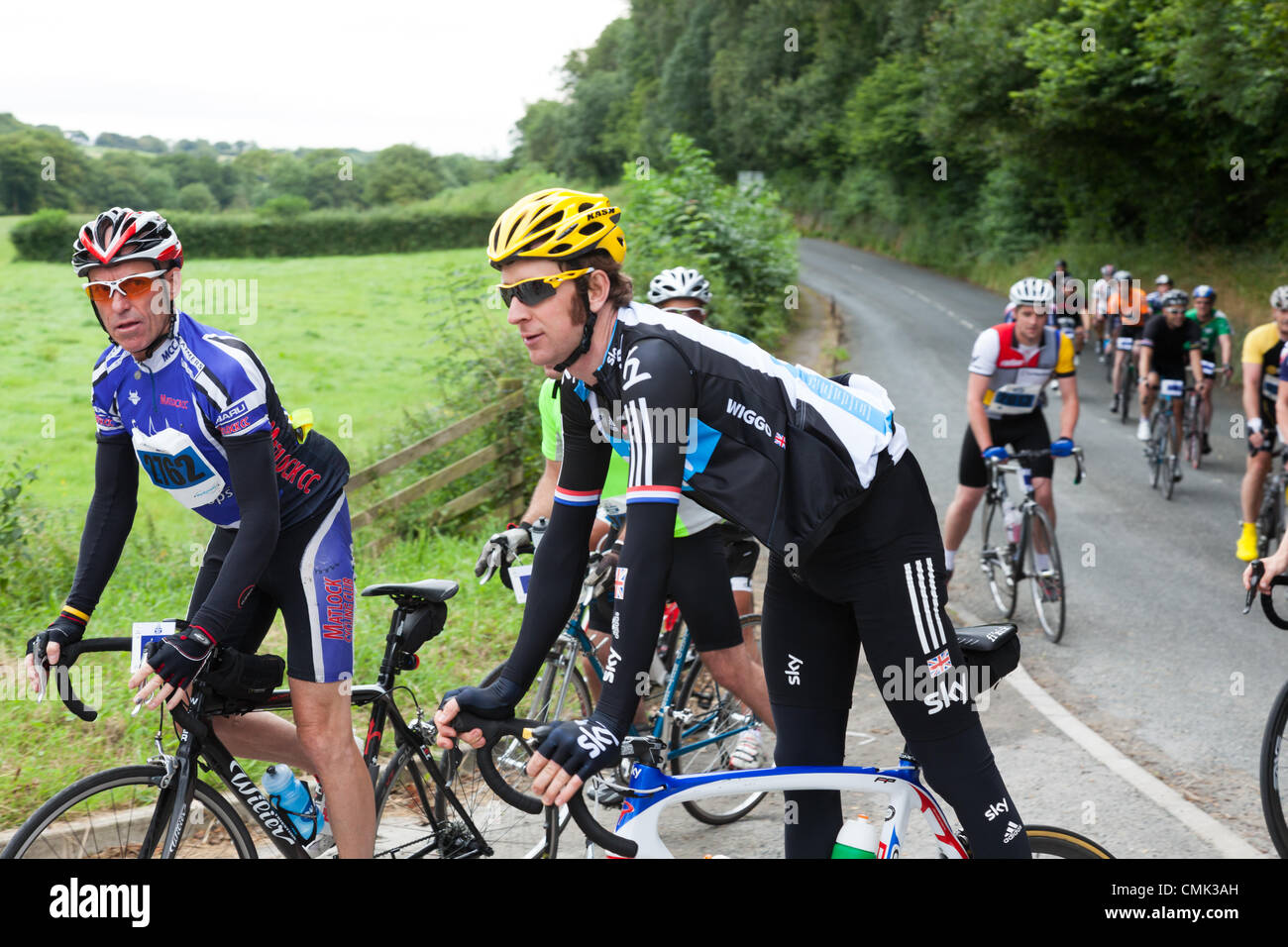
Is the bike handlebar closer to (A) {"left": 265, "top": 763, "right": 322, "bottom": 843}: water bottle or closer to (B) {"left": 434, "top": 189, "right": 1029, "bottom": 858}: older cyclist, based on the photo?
(A) {"left": 265, "top": 763, "right": 322, "bottom": 843}: water bottle

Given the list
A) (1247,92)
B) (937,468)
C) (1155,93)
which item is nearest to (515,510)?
(937,468)

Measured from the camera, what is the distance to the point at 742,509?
2.70 meters

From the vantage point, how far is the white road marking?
4.58 m

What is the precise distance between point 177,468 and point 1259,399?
853 cm

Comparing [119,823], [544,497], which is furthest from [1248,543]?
[119,823]

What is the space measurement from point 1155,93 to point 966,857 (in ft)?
84.1

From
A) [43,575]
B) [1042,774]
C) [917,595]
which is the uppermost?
[917,595]

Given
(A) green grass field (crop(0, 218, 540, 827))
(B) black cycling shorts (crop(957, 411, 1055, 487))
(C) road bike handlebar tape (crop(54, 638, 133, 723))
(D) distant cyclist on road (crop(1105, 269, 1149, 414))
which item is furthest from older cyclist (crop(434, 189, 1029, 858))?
(D) distant cyclist on road (crop(1105, 269, 1149, 414))

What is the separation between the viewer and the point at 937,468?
13352mm

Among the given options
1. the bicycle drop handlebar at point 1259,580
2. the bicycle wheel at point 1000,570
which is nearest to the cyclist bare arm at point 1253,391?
the bicycle wheel at point 1000,570

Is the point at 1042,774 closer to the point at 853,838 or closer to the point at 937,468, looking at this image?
the point at 853,838

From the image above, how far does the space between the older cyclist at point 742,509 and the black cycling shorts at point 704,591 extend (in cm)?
125

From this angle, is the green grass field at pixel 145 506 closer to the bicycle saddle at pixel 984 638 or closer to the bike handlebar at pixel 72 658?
the bike handlebar at pixel 72 658

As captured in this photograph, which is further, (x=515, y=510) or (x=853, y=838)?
(x=515, y=510)
